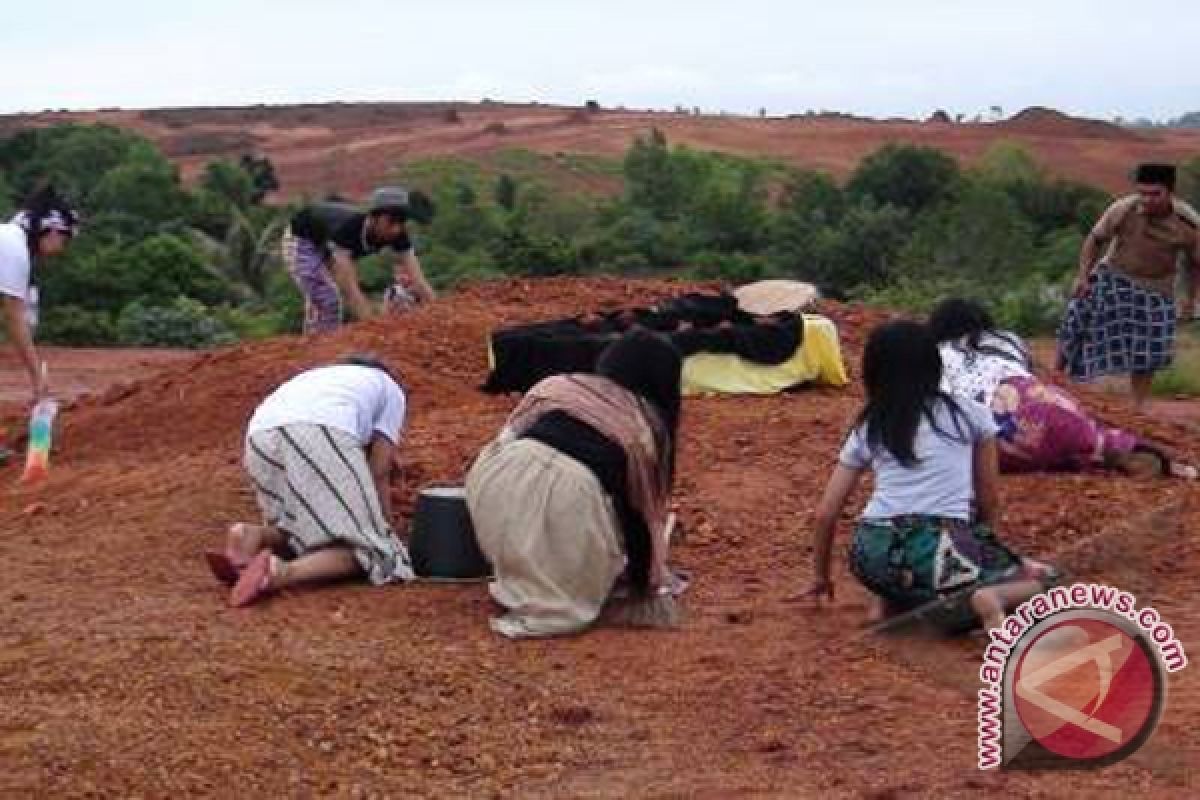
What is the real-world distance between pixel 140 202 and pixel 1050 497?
18.6 m

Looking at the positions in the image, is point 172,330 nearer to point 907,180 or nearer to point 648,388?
point 648,388

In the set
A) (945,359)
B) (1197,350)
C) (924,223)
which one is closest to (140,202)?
(924,223)

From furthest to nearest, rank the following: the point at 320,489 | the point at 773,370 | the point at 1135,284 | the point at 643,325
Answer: the point at 1135,284 → the point at 773,370 → the point at 643,325 → the point at 320,489

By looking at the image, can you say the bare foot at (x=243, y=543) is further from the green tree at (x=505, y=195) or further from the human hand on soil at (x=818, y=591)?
the green tree at (x=505, y=195)

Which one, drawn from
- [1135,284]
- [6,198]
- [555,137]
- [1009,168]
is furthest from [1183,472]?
[555,137]

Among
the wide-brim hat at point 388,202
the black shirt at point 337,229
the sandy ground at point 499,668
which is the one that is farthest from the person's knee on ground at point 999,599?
the black shirt at point 337,229

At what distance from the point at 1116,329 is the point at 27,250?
490cm

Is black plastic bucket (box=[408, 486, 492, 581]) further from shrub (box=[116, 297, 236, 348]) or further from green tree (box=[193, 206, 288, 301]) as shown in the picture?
green tree (box=[193, 206, 288, 301])

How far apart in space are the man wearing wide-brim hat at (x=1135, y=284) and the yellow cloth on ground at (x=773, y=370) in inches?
48.2

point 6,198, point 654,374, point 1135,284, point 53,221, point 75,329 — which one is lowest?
point 75,329

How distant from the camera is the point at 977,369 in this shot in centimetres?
620

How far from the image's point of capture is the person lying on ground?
6070 mm

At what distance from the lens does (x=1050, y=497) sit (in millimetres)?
6191

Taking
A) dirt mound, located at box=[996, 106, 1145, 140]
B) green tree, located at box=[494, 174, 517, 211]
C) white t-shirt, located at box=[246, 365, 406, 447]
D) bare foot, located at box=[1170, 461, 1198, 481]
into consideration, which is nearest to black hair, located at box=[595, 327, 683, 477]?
white t-shirt, located at box=[246, 365, 406, 447]
